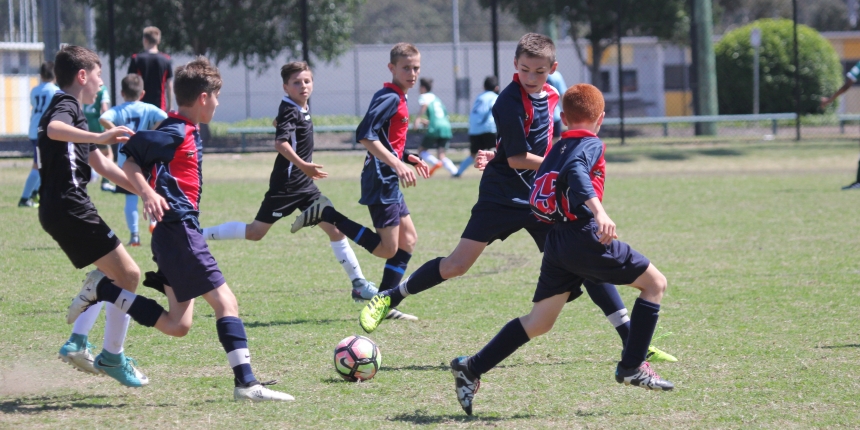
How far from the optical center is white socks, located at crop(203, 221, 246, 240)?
7094mm

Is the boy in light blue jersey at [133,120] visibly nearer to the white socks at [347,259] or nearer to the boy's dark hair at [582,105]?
the white socks at [347,259]

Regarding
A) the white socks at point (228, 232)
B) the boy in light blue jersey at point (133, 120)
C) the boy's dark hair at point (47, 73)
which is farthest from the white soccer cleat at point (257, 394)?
the boy's dark hair at point (47, 73)

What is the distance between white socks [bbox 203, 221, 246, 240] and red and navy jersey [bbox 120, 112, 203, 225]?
2.58 meters

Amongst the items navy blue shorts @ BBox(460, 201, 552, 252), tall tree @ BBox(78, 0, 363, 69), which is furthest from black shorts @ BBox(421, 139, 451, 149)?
navy blue shorts @ BBox(460, 201, 552, 252)

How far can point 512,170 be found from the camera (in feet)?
17.9

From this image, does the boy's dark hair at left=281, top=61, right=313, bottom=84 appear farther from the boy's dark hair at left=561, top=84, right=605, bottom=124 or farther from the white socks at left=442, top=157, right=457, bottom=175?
the white socks at left=442, top=157, right=457, bottom=175

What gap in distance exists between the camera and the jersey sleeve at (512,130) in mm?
5172

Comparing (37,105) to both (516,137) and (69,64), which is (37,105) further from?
(516,137)

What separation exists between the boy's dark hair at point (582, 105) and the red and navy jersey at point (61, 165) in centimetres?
235

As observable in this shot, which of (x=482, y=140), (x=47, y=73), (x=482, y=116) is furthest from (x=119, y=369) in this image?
(x=482, y=140)

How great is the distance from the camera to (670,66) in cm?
3341

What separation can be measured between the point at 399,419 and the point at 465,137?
18669 mm

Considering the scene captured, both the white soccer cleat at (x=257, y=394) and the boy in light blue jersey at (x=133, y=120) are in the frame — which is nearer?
the white soccer cleat at (x=257, y=394)

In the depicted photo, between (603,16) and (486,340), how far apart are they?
20097 millimetres
